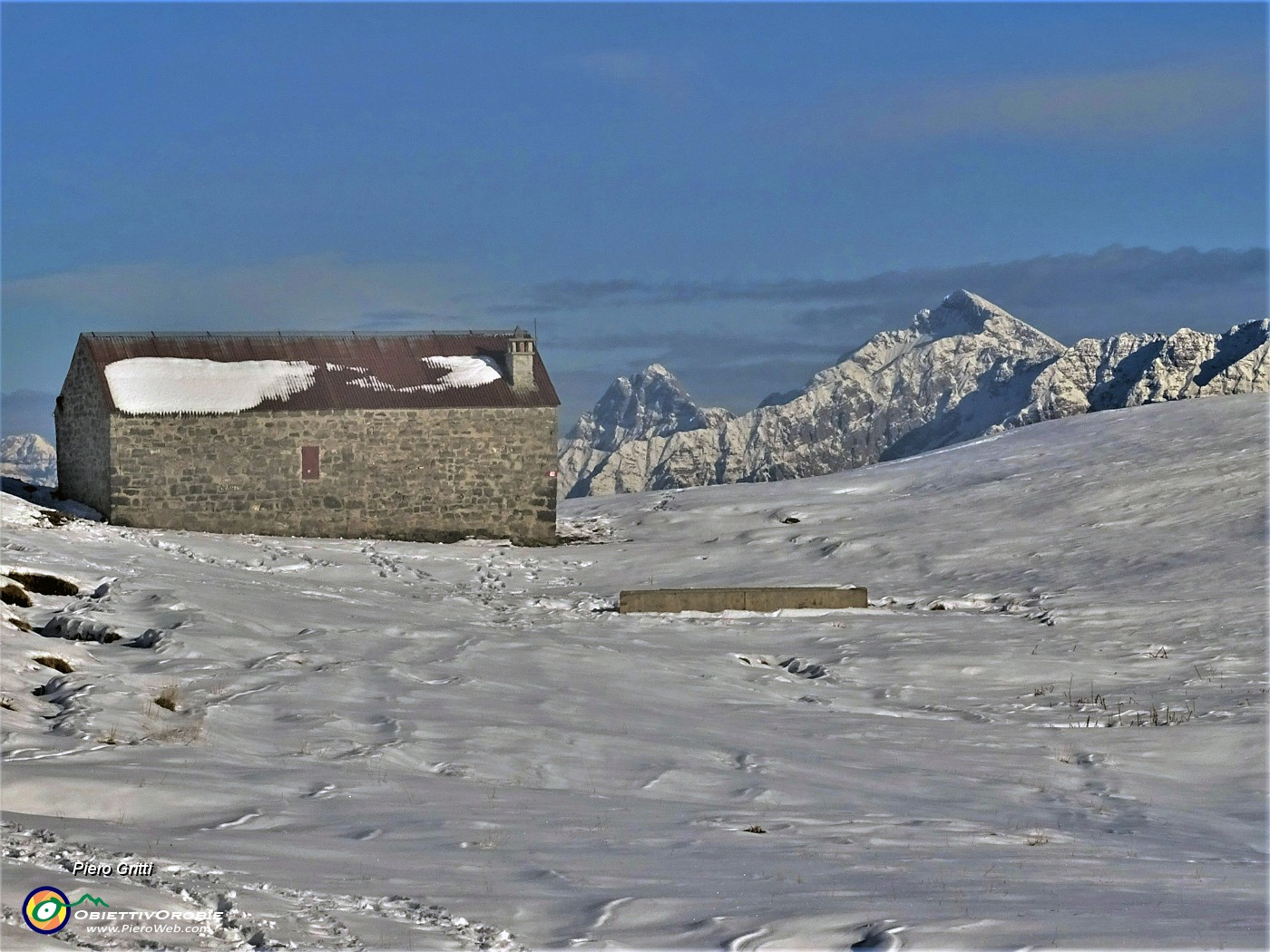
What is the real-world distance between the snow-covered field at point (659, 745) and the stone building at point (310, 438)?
4.14 m

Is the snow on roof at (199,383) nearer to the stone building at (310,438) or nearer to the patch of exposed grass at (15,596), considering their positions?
the stone building at (310,438)

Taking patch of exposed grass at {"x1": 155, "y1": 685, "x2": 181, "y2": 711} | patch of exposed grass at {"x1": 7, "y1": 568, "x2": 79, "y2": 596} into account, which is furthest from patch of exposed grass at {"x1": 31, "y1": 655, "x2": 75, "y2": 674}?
patch of exposed grass at {"x1": 7, "y1": 568, "x2": 79, "y2": 596}

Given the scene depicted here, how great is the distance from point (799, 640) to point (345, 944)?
15.5m

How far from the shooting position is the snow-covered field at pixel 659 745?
823 centimetres

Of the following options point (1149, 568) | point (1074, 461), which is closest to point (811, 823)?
point (1149, 568)

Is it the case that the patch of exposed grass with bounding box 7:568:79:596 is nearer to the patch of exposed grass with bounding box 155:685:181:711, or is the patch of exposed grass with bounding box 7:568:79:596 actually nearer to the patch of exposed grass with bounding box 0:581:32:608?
the patch of exposed grass with bounding box 0:581:32:608

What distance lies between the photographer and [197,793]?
34.7 ft

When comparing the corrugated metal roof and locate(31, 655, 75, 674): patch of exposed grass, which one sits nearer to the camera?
locate(31, 655, 75, 674): patch of exposed grass

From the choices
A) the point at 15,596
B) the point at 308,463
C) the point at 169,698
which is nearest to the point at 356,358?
the point at 308,463

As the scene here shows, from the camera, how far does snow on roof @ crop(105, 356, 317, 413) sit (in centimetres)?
3578

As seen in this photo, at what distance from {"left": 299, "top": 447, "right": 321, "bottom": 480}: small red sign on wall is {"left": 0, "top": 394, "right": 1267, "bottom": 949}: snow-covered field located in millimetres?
4691

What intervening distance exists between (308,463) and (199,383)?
12.1 ft

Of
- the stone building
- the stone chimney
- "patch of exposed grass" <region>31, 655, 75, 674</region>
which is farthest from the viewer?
the stone chimney

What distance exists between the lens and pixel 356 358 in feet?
128
